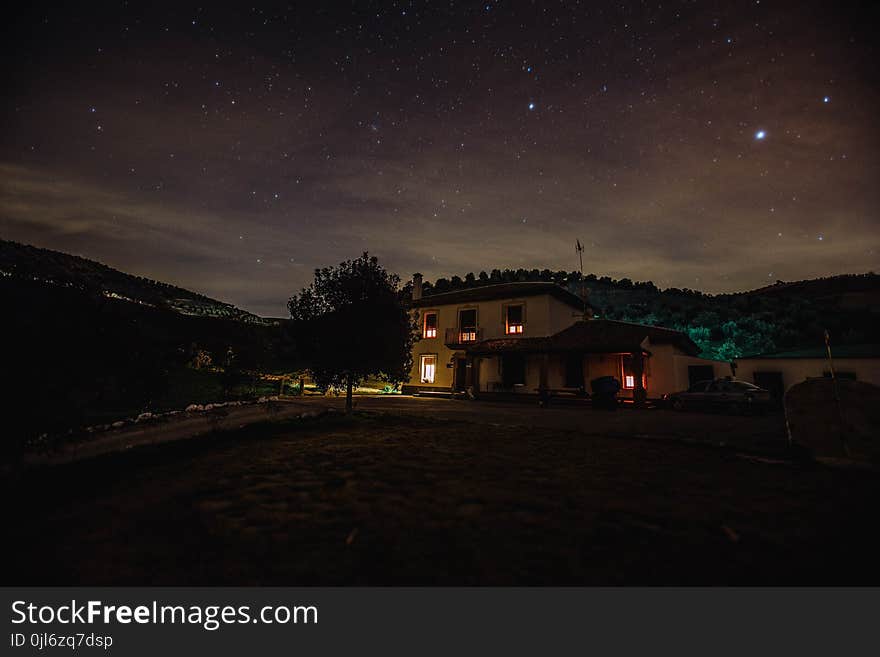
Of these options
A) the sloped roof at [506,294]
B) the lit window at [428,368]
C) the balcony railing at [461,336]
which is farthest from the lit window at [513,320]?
the lit window at [428,368]

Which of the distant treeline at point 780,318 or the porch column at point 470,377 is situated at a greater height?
the distant treeline at point 780,318

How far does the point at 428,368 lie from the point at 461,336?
334cm

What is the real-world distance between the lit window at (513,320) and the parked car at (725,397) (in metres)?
8.98

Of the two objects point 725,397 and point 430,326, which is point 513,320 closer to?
point 430,326

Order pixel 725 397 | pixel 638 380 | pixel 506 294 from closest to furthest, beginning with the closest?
pixel 725 397 → pixel 638 380 → pixel 506 294

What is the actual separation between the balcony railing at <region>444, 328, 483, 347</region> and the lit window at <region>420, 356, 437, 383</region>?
1.76 meters

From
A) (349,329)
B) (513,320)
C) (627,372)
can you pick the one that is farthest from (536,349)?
(349,329)

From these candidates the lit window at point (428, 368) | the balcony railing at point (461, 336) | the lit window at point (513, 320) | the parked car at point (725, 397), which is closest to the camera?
the parked car at point (725, 397)

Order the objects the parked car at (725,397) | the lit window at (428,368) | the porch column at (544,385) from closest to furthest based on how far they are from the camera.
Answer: the parked car at (725,397), the porch column at (544,385), the lit window at (428,368)

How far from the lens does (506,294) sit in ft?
74.5

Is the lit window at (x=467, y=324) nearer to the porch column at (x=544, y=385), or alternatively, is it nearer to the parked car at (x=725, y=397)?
the porch column at (x=544, y=385)

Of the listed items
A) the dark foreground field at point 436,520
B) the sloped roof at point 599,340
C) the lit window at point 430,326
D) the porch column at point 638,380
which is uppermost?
the lit window at point 430,326

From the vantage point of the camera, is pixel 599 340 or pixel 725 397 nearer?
pixel 725 397

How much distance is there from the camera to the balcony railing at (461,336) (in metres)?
23.3
